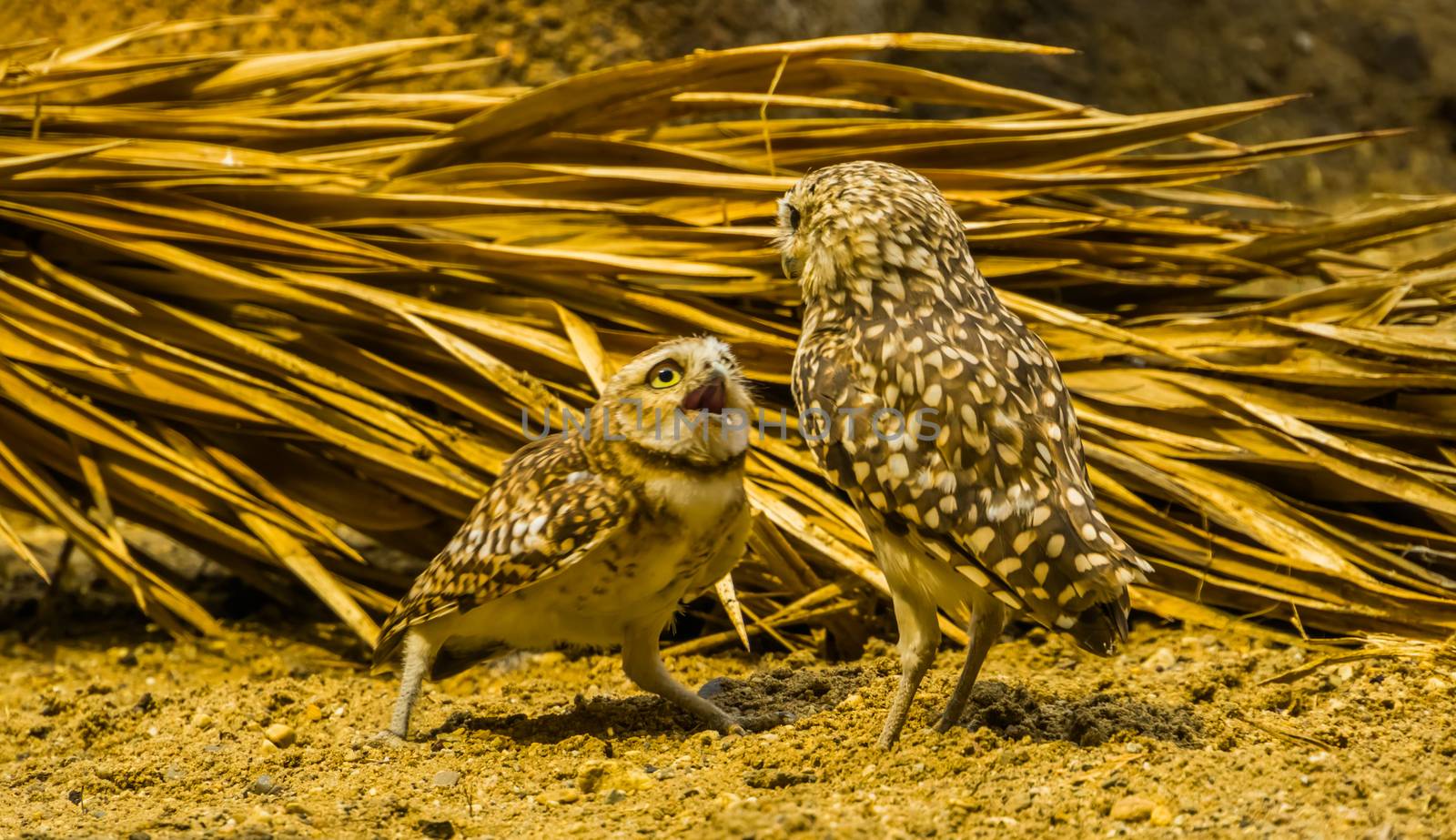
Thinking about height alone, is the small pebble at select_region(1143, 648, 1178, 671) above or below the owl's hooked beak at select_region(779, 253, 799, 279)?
below

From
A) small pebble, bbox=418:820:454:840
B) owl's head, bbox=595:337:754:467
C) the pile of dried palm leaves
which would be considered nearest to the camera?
small pebble, bbox=418:820:454:840

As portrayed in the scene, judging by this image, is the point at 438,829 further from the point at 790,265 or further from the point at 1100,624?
the point at 790,265

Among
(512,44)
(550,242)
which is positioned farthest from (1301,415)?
(512,44)

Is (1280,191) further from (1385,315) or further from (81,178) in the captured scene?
(81,178)

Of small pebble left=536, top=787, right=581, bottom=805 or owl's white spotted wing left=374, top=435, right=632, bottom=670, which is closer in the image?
small pebble left=536, top=787, right=581, bottom=805

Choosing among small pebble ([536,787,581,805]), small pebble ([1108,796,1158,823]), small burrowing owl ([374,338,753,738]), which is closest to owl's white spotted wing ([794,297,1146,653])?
small burrowing owl ([374,338,753,738])

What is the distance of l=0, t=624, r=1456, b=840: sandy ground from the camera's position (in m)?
2.59

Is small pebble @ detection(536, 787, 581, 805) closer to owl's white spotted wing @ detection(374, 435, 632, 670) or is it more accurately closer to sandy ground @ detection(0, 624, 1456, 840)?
sandy ground @ detection(0, 624, 1456, 840)

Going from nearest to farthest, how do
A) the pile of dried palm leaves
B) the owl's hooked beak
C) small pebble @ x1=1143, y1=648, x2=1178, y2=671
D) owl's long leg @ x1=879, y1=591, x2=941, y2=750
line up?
1. owl's long leg @ x1=879, y1=591, x2=941, y2=750
2. the owl's hooked beak
3. small pebble @ x1=1143, y1=648, x2=1178, y2=671
4. the pile of dried palm leaves

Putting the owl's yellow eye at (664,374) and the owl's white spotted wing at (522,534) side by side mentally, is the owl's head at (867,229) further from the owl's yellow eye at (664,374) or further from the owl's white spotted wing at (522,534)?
the owl's white spotted wing at (522,534)

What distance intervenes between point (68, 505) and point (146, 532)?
167 centimetres

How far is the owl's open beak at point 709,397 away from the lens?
3141 millimetres

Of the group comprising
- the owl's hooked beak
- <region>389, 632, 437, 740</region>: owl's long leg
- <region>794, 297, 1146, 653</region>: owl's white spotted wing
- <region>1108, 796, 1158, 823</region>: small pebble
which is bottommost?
<region>389, 632, 437, 740</region>: owl's long leg

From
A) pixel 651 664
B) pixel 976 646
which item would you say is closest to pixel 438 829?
pixel 651 664
